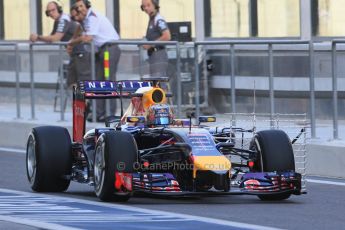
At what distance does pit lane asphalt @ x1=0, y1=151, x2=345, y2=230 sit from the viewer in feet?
37.9

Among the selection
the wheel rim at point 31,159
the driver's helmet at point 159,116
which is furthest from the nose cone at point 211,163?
the wheel rim at point 31,159

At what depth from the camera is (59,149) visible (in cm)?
1422

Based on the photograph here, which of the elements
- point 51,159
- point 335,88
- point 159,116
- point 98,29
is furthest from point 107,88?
point 98,29

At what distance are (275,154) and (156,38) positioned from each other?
728cm

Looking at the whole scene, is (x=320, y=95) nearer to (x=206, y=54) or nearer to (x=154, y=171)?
(x=206, y=54)

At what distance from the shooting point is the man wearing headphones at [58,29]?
73.8ft

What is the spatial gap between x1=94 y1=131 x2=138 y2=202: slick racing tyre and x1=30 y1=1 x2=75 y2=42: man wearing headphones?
9610 millimetres

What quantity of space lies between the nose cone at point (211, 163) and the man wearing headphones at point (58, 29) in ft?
32.9

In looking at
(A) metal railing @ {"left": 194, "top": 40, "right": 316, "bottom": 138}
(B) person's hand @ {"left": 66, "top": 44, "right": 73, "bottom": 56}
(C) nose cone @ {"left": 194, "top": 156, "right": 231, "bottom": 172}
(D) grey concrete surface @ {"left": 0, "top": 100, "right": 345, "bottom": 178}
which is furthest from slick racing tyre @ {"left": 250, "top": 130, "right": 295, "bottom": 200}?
(B) person's hand @ {"left": 66, "top": 44, "right": 73, "bottom": 56}

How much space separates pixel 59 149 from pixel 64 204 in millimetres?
1282

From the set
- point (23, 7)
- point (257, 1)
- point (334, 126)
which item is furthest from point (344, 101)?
point (23, 7)

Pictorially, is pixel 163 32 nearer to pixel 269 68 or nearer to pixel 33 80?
pixel 33 80

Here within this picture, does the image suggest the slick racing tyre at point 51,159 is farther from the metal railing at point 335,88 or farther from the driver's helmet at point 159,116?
the metal railing at point 335,88

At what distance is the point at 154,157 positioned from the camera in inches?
525
